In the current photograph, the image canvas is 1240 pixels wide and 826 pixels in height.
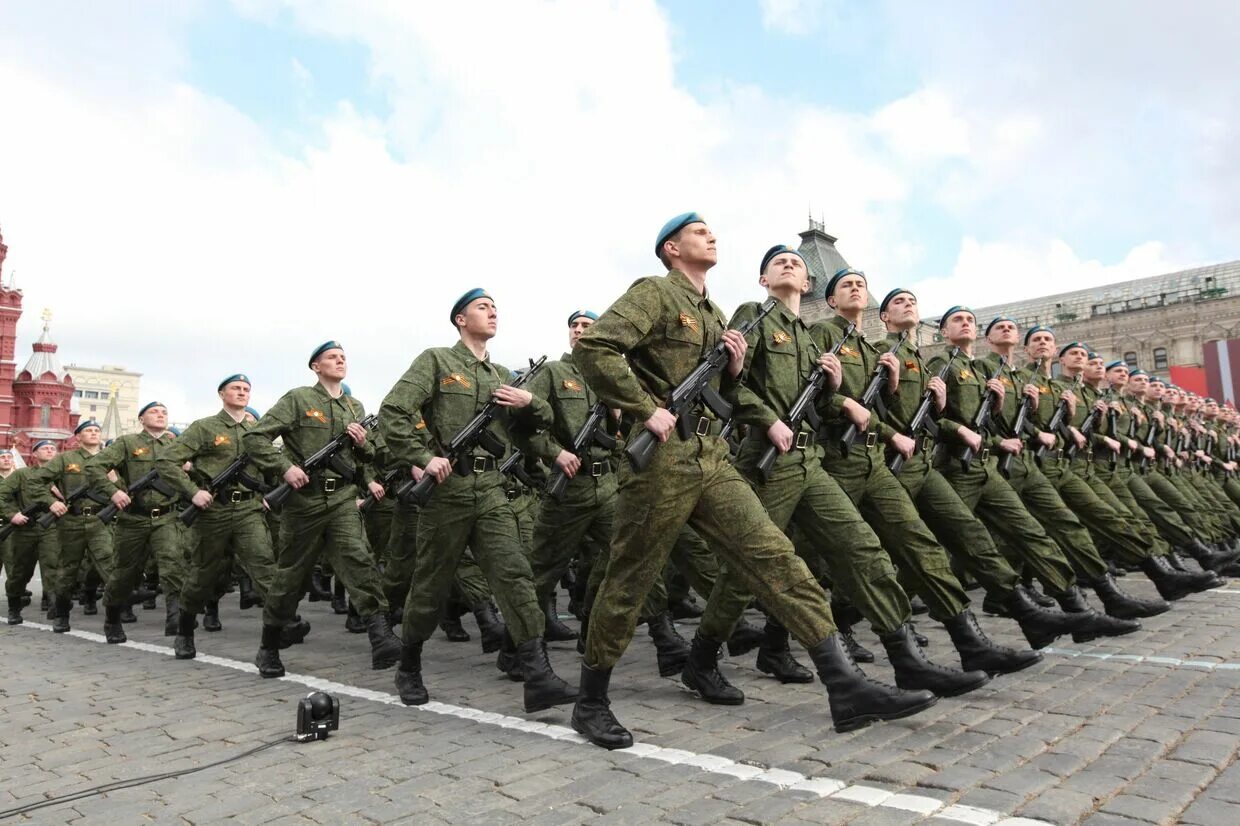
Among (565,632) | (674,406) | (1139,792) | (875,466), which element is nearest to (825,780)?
(1139,792)

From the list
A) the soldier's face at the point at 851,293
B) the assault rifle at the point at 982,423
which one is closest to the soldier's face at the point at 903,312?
the soldier's face at the point at 851,293

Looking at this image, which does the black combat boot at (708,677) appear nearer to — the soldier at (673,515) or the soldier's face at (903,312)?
the soldier at (673,515)

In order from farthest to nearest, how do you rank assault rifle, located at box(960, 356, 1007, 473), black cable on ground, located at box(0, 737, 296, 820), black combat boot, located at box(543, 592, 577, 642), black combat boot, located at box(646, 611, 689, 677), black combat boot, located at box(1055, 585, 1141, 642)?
A: black combat boot, located at box(543, 592, 577, 642)
assault rifle, located at box(960, 356, 1007, 473)
black combat boot, located at box(646, 611, 689, 677)
black combat boot, located at box(1055, 585, 1141, 642)
black cable on ground, located at box(0, 737, 296, 820)

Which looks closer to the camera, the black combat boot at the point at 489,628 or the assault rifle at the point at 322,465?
the assault rifle at the point at 322,465

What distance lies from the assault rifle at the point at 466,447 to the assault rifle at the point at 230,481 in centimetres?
281

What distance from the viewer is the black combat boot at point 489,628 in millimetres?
6887

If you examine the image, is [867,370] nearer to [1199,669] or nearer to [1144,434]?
[1199,669]

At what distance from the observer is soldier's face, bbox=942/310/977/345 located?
690cm

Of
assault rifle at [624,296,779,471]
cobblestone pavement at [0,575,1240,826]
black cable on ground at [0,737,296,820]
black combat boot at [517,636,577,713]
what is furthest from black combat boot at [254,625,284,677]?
assault rifle at [624,296,779,471]

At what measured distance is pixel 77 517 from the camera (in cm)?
1085

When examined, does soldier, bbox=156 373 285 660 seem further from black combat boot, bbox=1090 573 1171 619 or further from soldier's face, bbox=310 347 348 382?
black combat boot, bbox=1090 573 1171 619

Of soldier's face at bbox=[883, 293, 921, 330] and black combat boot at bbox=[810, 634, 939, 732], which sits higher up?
soldier's face at bbox=[883, 293, 921, 330]

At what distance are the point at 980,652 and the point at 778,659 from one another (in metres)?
1.25

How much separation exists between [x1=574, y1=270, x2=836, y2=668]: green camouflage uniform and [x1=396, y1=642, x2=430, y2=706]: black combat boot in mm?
1514
